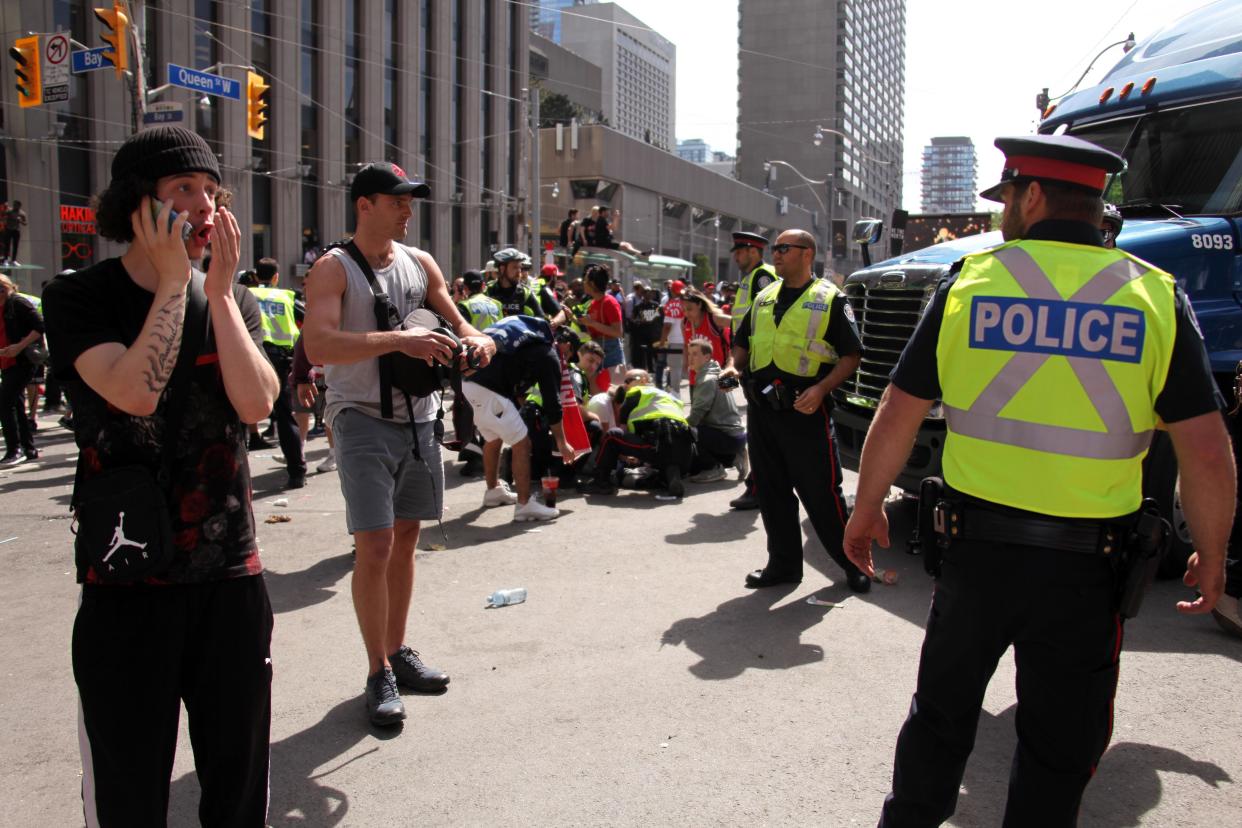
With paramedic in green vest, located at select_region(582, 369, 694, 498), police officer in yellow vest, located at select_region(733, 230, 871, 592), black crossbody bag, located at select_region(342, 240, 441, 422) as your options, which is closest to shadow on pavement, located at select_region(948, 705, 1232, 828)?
police officer in yellow vest, located at select_region(733, 230, 871, 592)

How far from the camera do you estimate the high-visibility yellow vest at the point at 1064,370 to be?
2467 millimetres

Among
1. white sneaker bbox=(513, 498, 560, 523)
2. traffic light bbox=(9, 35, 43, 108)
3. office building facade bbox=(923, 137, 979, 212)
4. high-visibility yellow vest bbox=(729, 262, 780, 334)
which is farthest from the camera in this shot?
office building facade bbox=(923, 137, 979, 212)

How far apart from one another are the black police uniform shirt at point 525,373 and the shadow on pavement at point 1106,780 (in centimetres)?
433

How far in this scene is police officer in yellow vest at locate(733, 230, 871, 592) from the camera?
5.62 meters

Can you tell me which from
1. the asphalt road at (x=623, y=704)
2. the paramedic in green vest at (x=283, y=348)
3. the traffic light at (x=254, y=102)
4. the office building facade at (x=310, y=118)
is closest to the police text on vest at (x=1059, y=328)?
the asphalt road at (x=623, y=704)

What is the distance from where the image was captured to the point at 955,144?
18362cm

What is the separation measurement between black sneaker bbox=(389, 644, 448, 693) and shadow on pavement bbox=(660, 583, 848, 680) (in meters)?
1.13

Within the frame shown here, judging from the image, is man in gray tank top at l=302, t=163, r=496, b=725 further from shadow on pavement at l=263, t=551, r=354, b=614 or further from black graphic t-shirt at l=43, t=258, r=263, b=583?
shadow on pavement at l=263, t=551, r=354, b=614

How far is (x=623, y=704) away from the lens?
13.5ft

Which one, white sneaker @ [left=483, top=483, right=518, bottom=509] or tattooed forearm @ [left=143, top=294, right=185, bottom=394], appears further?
white sneaker @ [left=483, top=483, right=518, bottom=509]

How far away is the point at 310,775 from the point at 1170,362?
3.02m

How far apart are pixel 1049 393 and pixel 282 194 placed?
35.7 meters

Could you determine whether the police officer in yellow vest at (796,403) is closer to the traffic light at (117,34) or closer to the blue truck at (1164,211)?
the blue truck at (1164,211)

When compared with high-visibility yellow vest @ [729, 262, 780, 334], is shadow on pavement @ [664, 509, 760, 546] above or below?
below
